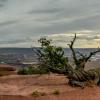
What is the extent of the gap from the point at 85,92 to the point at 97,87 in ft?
6.97

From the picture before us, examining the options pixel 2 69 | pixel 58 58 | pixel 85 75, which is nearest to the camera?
pixel 85 75

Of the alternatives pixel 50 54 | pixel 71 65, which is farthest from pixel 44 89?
pixel 50 54

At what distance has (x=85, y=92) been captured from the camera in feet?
94.1

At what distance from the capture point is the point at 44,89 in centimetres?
3100

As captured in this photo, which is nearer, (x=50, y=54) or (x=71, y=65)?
(x=71, y=65)

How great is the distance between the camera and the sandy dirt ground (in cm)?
2669

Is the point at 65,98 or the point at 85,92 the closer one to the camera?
the point at 65,98

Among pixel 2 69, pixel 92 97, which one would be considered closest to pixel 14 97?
pixel 92 97

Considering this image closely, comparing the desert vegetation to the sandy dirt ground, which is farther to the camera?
the desert vegetation

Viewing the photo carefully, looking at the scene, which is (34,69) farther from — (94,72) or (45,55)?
(94,72)

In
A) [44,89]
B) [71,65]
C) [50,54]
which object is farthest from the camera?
[50,54]

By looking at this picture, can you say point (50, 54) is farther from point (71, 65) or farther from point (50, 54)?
point (71, 65)

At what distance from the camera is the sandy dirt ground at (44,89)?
26.7 meters

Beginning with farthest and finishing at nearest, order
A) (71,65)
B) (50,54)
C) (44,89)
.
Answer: (50,54)
(71,65)
(44,89)
